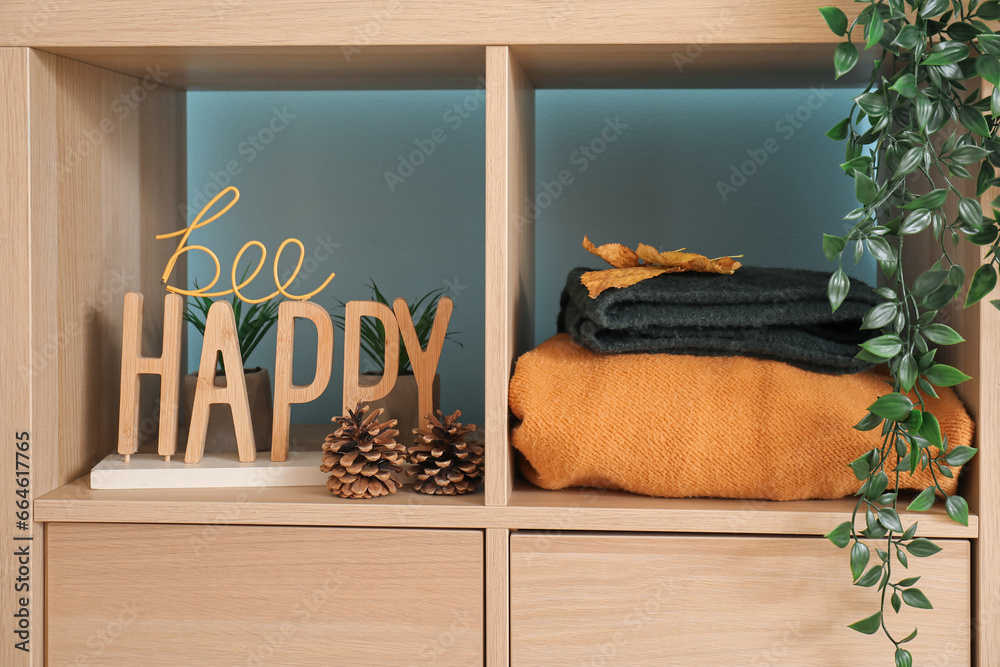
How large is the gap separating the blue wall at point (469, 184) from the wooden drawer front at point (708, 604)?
46 centimetres

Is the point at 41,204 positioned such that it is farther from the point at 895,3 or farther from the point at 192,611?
the point at 895,3

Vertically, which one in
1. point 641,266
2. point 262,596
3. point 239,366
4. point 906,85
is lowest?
point 262,596

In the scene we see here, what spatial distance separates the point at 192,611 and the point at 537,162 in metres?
0.71

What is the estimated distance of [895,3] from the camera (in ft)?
1.89

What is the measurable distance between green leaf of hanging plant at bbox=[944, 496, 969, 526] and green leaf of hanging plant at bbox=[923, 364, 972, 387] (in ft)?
0.37

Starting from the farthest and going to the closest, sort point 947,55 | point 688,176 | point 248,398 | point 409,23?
point 688,176, point 248,398, point 409,23, point 947,55

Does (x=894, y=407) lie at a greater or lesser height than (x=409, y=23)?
lesser

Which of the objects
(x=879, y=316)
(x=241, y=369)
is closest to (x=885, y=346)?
(x=879, y=316)

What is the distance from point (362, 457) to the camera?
2.34ft

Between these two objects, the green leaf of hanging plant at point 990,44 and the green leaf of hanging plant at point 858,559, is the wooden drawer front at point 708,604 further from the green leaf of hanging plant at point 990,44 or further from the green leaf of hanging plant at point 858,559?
the green leaf of hanging plant at point 990,44

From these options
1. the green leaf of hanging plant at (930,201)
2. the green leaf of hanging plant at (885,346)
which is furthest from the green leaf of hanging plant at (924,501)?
the green leaf of hanging plant at (930,201)

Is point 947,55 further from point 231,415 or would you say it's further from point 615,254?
point 231,415

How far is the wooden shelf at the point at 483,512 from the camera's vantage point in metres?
0.67

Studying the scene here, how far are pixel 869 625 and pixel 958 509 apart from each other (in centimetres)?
12
